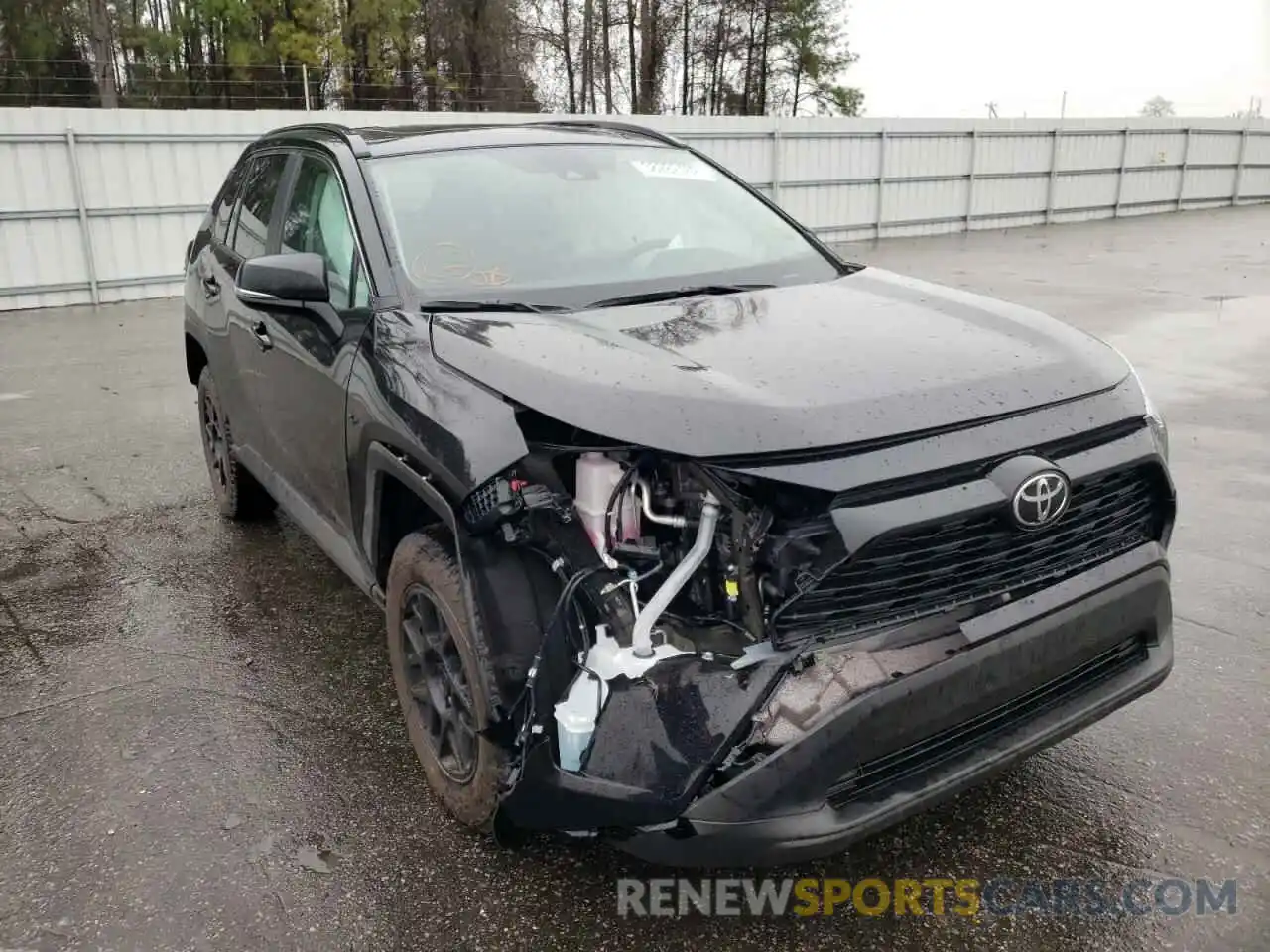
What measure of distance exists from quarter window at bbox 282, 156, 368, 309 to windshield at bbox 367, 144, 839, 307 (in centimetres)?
15

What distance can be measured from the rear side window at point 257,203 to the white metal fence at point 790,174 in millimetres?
6218

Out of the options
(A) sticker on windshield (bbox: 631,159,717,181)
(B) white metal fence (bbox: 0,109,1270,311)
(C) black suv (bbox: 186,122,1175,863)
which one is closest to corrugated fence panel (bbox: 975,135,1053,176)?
Result: (B) white metal fence (bbox: 0,109,1270,311)

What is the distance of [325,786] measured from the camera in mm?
3014

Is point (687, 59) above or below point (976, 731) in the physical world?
above

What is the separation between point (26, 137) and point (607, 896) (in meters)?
13.7

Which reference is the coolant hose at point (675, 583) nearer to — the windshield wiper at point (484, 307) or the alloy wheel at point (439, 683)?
the alloy wheel at point (439, 683)

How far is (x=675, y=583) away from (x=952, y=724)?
674 mm

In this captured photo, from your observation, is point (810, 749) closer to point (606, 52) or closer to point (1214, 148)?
point (1214, 148)

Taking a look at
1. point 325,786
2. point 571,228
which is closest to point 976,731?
point 325,786

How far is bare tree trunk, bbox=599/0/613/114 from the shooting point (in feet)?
116

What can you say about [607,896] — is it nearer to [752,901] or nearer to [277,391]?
[752,901]

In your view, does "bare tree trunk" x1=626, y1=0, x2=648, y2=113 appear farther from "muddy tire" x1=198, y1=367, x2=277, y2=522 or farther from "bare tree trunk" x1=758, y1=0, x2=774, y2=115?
"muddy tire" x1=198, y1=367, x2=277, y2=522

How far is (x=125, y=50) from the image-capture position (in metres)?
29.6

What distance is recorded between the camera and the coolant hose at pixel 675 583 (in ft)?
7.16
